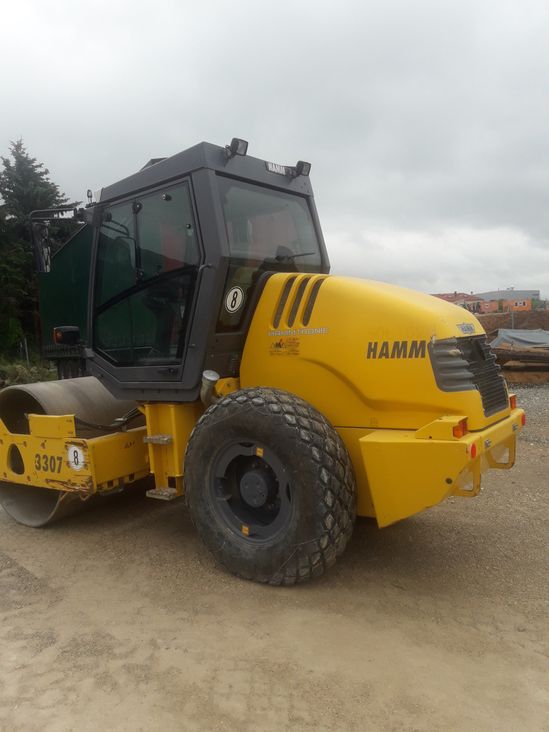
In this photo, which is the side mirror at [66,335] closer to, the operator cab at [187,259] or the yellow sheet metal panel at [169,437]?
the operator cab at [187,259]

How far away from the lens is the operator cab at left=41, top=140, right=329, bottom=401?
4.12 m

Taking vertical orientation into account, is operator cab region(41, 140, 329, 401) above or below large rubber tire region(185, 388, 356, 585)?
above

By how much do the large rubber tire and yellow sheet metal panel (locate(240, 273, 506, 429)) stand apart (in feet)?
0.95

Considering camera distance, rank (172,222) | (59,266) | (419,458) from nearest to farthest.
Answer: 1. (419,458)
2. (172,222)
3. (59,266)

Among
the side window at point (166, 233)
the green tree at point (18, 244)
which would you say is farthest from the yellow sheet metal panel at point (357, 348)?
the green tree at point (18, 244)

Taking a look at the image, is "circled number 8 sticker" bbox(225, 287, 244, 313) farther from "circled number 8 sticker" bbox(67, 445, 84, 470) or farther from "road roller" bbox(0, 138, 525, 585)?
"circled number 8 sticker" bbox(67, 445, 84, 470)

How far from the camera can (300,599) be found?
140 inches

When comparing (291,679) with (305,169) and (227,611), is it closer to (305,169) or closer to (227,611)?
(227,611)

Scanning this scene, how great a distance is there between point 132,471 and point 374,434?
2.09 m

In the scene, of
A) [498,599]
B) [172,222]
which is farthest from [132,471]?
[498,599]

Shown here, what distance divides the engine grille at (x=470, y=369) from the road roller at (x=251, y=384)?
12 millimetres

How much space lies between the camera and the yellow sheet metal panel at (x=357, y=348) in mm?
3578

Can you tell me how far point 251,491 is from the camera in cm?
382

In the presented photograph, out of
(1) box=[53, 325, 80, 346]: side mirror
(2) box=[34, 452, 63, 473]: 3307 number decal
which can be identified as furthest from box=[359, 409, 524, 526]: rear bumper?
(1) box=[53, 325, 80, 346]: side mirror
